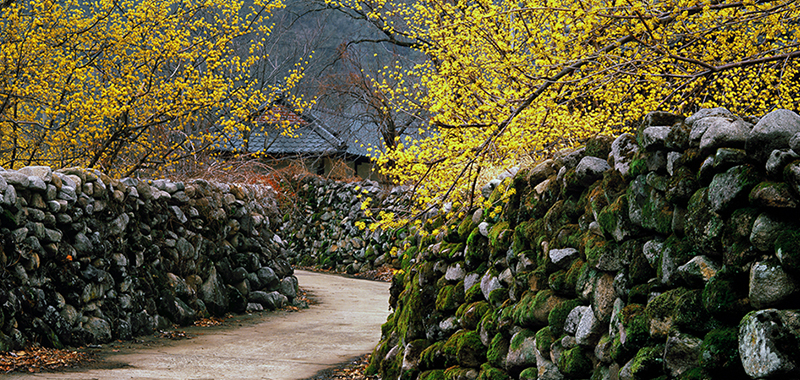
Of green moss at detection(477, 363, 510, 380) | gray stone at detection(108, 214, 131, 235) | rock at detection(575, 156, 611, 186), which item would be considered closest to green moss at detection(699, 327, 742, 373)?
rock at detection(575, 156, 611, 186)

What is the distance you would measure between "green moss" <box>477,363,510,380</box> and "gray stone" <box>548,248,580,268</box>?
2.48 ft

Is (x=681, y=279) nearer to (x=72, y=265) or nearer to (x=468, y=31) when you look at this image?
(x=468, y=31)

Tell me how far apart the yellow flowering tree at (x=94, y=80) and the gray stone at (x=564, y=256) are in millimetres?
5900

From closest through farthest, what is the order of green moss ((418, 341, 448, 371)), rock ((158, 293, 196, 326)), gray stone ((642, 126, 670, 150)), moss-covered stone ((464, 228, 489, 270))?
gray stone ((642, 126, 670, 150)) → green moss ((418, 341, 448, 371)) → moss-covered stone ((464, 228, 489, 270)) → rock ((158, 293, 196, 326))

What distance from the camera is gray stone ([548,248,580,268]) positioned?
3521 mm

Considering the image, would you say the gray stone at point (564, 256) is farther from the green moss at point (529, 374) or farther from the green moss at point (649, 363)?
the green moss at point (649, 363)

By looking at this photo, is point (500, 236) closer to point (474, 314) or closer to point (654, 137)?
point (474, 314)

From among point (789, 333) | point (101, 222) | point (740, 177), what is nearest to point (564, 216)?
point (740, 177)

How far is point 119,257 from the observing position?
7.41 meters

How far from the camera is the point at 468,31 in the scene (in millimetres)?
6363

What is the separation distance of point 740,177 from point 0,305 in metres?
5.99

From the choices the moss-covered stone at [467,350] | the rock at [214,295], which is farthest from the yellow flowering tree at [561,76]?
the rock at [214,295]

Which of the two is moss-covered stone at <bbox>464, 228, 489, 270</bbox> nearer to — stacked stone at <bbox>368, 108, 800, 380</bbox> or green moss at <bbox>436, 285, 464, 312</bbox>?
stacked stone at <bbox>368, 108, 800, 380</bbox>

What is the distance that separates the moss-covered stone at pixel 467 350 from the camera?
4215 millimetres
